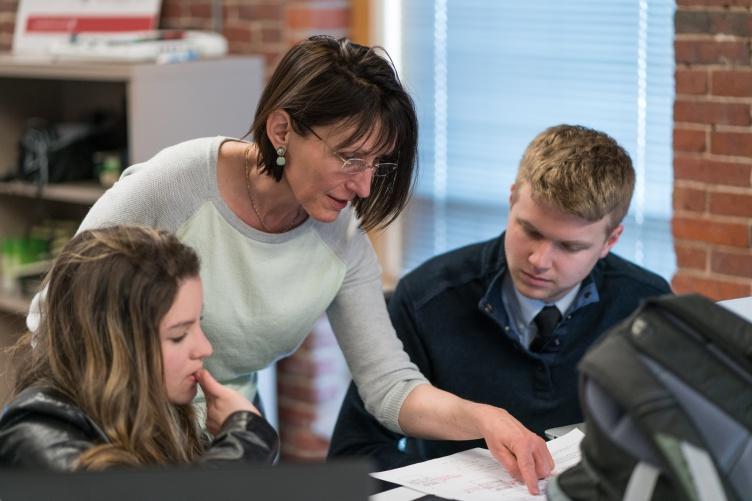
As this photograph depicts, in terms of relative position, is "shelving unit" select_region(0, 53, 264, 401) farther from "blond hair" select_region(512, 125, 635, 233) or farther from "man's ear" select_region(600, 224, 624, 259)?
"man's ear" select_region(600, 224, 624, 259)

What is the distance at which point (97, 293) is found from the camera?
1.44 metres

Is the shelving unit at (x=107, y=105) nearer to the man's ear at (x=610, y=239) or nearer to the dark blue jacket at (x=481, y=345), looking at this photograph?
the dark blue jacket at (x=481, y=345)

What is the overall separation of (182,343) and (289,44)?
6.42 feet

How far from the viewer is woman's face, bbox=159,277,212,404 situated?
4.77 feet

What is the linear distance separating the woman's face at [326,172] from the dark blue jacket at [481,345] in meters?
0.36

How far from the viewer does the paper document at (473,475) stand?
1515 millimetres

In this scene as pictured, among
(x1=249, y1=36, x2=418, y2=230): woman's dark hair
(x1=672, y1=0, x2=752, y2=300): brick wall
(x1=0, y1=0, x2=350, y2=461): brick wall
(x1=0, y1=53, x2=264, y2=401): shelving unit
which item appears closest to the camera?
(x1=249, y1=36, x2=418, y2=230): woman's dark hair

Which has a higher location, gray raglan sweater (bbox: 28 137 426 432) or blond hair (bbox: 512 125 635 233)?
blond hair (bbox: 512 125 635 233)

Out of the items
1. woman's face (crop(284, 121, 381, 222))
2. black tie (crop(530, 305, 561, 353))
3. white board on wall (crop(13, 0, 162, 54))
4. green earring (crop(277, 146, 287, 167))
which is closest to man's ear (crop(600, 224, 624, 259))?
black tie (crop(530, 305, 561, 353))

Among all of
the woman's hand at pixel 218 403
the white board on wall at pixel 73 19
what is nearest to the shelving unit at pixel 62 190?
the white board on wall at pixel 73 19

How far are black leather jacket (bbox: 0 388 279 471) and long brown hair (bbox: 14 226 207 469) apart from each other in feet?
0.10

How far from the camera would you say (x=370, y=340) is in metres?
1.87

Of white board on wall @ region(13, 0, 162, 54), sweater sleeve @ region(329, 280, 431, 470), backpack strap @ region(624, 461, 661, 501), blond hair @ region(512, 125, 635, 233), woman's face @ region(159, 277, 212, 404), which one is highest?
white board on wall @ region(13, 0, 162, 54)

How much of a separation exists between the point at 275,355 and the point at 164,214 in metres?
0.33
